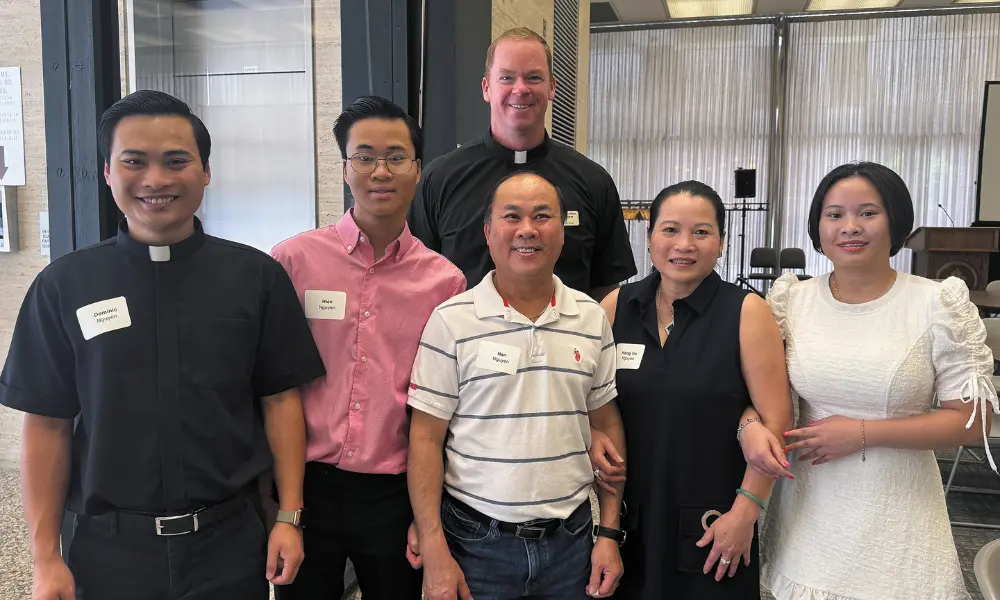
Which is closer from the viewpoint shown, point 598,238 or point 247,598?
point 247,598

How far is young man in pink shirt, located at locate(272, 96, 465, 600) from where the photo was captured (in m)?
1.59

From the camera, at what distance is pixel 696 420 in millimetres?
1566

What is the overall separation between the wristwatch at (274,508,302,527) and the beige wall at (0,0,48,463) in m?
3.25

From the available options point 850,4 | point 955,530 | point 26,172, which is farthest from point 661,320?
point 850,4

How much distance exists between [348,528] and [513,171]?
1.24 m

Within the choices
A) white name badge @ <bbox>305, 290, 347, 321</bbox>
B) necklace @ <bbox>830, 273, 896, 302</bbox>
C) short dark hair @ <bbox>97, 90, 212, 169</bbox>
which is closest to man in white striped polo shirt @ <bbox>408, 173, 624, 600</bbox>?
white name badge @ <bbox>305, 290, 347, 321</bbox>

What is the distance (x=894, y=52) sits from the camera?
35.0ft

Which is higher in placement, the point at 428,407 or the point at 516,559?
the point at 428,407

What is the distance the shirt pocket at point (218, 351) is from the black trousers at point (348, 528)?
0.32m

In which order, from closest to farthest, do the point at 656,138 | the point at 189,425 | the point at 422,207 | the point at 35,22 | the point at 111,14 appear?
the point at 189,425 < the point at 111,14 < the point at 422,207 < the point at 35,22 < the point at 656,138

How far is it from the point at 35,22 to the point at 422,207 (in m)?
3.14

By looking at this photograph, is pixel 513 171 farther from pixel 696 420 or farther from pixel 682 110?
pixel 682 110

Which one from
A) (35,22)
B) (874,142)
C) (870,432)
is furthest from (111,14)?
(874,142)

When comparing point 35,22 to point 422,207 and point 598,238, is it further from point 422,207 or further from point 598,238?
point 598,238
